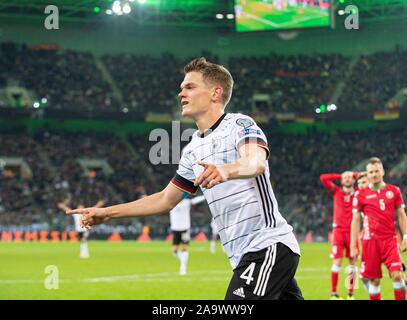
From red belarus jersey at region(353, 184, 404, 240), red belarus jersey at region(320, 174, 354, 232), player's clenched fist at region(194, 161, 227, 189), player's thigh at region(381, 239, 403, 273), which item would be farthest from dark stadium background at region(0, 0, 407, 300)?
player's clenched fist at region(194, 161, 227, 189)

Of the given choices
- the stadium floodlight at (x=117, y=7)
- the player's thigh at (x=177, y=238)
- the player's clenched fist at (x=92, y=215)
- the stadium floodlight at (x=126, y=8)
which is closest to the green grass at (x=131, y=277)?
the player's thigh at (x=177, y=238)

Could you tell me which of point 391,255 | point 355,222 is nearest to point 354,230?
point 355,222

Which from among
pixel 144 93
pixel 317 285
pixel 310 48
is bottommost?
pixel 317 285

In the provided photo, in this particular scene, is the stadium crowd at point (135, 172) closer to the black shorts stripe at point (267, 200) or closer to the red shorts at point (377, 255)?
the red shorts at point (377, 255)

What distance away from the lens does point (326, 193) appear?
45.4 meters

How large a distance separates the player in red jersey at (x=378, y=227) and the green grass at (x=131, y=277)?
255 cm

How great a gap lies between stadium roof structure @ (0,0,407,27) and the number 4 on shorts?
4135cm

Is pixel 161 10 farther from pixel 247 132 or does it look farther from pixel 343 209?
pixel 247 132

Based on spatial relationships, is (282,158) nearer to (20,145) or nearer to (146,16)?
(146,16)

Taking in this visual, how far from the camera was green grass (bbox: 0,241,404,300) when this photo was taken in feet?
48.3
